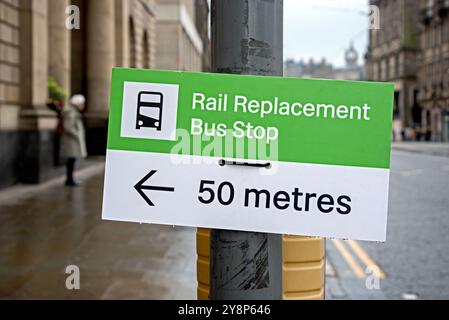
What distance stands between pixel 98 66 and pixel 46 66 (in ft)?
19.7

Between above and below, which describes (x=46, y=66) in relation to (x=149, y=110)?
above

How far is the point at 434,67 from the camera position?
5466 centimetres

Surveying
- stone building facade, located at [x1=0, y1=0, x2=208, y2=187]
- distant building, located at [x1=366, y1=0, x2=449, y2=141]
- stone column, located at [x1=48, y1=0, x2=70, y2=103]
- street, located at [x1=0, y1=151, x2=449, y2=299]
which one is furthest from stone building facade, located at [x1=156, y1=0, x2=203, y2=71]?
street, located at [x1=0, y1=151, x2=449, y2=299]

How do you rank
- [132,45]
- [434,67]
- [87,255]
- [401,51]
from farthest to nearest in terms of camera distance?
1. [401,51]
2. [434,67]
3. [132,45]
4. [87,255]

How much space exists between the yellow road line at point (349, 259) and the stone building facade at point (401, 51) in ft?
186

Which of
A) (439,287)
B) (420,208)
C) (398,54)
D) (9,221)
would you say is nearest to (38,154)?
(9,221)

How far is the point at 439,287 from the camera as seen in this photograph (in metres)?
5.18

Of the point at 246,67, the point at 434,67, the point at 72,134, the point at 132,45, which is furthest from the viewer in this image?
the point at 434,67

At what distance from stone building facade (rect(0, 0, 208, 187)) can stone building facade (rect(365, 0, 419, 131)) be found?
46.7m

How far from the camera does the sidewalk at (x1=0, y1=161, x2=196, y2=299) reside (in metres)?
4.63

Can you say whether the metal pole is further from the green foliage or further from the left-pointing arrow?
the green foliage

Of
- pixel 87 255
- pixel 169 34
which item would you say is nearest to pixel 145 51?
pixel 169 34

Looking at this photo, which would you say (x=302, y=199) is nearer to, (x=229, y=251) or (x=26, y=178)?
(x=229, y=251)

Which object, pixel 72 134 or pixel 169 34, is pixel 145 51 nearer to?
pixel 169 34
